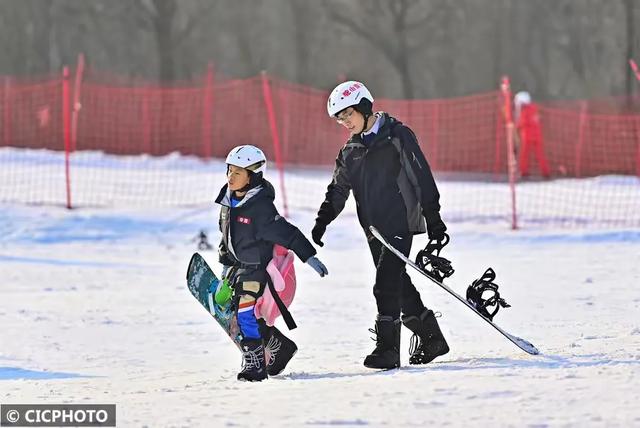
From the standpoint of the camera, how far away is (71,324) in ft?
37.8

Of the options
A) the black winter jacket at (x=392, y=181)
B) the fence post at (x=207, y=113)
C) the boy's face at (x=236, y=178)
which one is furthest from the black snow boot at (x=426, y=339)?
the fence post at (x=207, y=113)

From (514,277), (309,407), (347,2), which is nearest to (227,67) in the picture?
(347,2)

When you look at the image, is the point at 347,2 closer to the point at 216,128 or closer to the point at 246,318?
the point at 216,128

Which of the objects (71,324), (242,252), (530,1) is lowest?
(71,324)

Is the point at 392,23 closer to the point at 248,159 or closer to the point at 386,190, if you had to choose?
the point at 386,190

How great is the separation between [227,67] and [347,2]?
15.0 feet

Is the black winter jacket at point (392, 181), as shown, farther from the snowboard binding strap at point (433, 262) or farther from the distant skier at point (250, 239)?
the distant skier at point (250, 239)

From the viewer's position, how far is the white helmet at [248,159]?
803 cm

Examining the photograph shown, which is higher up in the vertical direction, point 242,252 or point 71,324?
point 242,252

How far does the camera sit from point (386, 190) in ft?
26.8

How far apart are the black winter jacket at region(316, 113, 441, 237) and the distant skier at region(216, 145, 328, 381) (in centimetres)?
46

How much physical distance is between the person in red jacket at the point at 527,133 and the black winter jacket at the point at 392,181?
16707 millimetres

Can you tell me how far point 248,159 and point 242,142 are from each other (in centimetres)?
2248

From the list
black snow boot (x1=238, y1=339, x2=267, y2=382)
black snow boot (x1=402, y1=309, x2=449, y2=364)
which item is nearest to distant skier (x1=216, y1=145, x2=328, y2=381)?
black snow boot (x1=238, y1=339, x2=267, y2=382)
